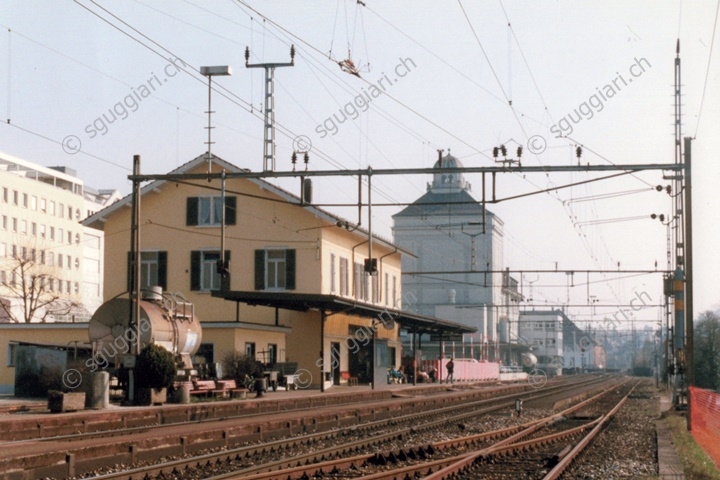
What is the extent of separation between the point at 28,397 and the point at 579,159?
63.2 ft

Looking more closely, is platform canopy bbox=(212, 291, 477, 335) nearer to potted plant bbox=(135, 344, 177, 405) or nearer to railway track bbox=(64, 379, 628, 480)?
potted plant bbox=(135, 344, 177, 405)

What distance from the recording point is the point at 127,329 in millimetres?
29484

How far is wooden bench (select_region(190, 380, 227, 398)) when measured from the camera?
31.8 m

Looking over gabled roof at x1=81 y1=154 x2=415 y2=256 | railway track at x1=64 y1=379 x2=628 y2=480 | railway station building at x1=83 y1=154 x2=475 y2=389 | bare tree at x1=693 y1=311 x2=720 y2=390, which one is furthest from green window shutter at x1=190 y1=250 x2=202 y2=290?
bare tree at x1=693 y1=311 x2=720 y2=390

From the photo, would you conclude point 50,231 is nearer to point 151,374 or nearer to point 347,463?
point 151,374

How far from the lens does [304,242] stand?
45.7 metres

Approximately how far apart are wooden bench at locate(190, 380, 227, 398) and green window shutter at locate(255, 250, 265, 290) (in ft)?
41.4

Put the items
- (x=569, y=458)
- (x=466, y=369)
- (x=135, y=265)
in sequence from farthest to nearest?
(x=466, y=369) → (x=135, y=265) → (x=569, y=458)

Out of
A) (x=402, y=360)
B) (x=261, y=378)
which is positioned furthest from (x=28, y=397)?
(x=402, y=360)

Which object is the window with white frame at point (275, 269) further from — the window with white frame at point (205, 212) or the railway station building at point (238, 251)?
the window with white frame at point (205, 212)

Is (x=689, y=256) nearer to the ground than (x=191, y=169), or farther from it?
nearer to the ground

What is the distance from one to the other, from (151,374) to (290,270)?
18.1m

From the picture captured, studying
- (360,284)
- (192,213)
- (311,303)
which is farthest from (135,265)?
(360,284)

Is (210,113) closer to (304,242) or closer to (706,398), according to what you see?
(304,242)
